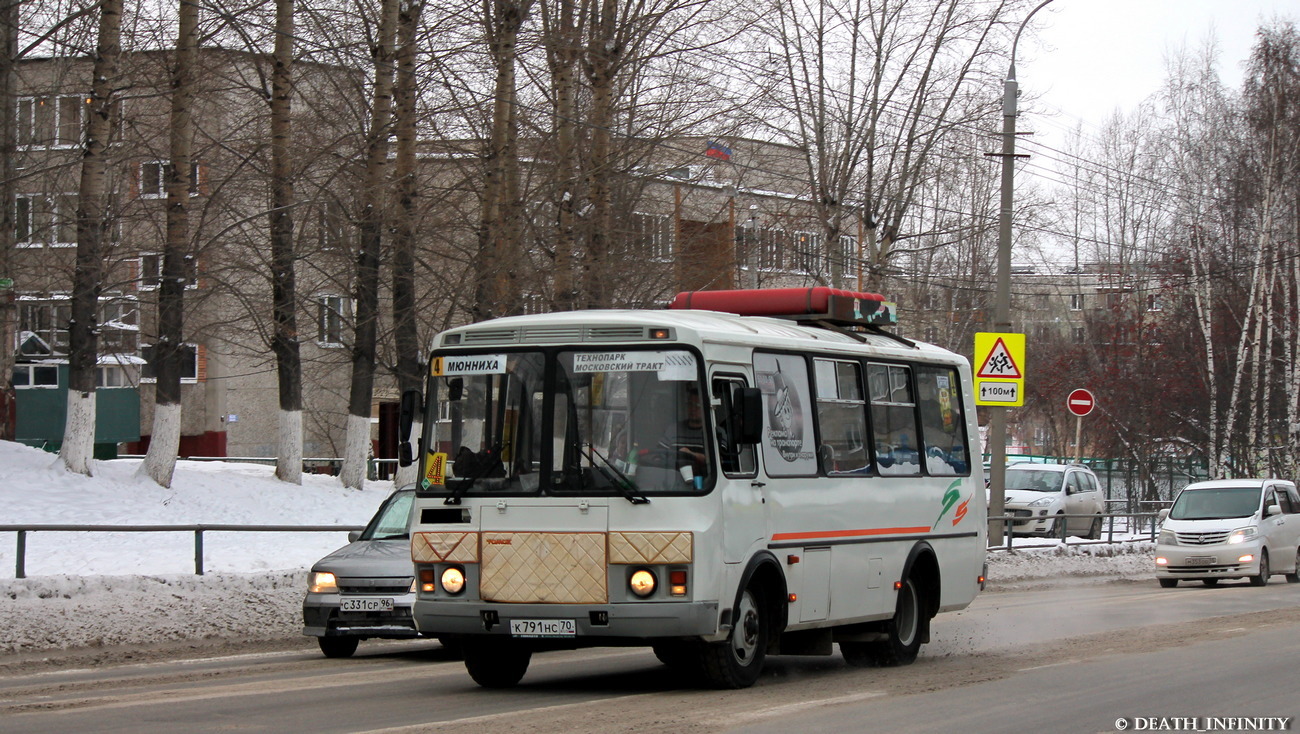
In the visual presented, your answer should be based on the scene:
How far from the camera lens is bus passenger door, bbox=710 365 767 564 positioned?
10539 millimetres

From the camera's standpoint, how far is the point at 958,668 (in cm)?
1275

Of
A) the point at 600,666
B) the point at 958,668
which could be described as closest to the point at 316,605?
the point at 600,666

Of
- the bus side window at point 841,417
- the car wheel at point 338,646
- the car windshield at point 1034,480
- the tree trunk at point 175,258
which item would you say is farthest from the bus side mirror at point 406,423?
the car windshield at point 1034,480

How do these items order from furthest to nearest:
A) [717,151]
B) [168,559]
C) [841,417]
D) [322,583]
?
[717,151]
[168,559]
[322,583]
[841,417]

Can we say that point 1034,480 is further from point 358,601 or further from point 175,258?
point 358,601

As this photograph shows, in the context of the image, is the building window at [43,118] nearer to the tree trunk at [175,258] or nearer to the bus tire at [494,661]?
the tree trunk at [175,258]

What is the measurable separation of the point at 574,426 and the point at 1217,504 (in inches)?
759

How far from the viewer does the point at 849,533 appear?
12391 millimetres

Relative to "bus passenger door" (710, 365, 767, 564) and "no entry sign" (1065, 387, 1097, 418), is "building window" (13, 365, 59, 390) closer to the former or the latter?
"no entry sign" (1065, 387, 1097, 418)

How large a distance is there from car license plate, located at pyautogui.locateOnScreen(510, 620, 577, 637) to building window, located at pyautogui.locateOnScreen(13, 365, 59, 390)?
1828 inches

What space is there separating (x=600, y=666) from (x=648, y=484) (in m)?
3.17

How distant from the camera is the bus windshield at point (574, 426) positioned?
10438 millimetres

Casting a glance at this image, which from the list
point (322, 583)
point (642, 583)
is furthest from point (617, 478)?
point (322, 583)

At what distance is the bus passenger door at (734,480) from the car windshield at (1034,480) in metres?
25.2
